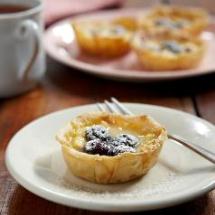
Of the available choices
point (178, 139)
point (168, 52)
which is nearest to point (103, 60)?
point (168, 52)

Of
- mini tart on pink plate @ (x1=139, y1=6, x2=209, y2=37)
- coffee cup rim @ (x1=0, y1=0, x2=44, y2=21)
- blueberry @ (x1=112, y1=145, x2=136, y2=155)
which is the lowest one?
mini tart on pink plate @ (x1=139, y1=6, x2=209, y2=37)

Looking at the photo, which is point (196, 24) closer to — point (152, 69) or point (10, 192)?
point (152, 69)

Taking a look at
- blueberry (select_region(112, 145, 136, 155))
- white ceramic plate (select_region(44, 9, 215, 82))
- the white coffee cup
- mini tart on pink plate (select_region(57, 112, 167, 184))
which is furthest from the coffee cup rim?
blueberry (select_region(112, 145, 136, 155))

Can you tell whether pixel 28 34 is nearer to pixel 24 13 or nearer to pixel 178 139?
pixel 24 13

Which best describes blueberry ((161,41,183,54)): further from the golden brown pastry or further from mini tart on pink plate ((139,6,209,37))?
the golden brown pastry

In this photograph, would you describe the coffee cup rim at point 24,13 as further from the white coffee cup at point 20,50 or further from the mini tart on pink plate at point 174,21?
the mini tart on pink plate at point 174,21

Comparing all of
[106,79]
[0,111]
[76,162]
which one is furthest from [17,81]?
[76,162]

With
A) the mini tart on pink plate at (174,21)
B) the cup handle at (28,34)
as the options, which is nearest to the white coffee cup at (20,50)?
the cup handle at (28,34)
